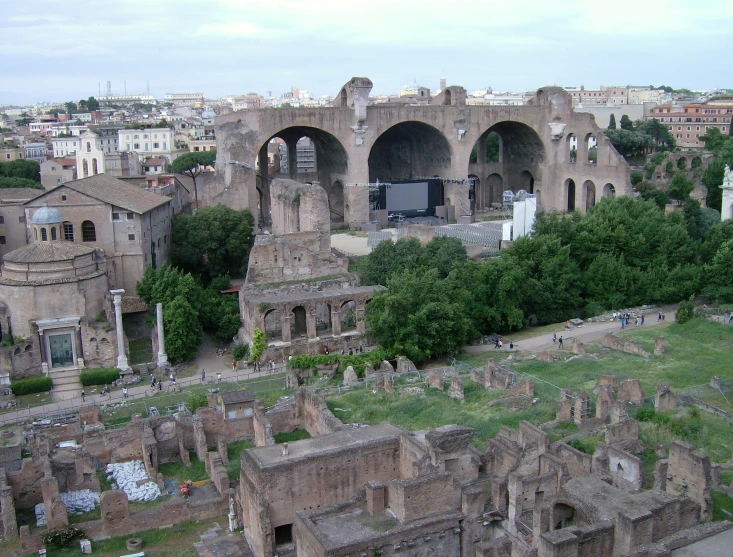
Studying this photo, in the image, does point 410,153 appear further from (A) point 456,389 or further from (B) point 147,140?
(B) point 147,140

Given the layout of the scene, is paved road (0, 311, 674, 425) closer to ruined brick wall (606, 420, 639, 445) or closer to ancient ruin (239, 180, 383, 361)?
ancient ruin (239, 180, 383, 361)

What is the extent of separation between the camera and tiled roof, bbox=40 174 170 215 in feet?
121

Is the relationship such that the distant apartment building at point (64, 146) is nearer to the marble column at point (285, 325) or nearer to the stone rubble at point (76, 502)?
the marble column at point (285, 325)

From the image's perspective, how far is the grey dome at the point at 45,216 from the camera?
33531mm

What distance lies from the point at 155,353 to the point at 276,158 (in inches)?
1559

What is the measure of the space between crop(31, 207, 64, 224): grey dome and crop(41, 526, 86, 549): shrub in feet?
57.6

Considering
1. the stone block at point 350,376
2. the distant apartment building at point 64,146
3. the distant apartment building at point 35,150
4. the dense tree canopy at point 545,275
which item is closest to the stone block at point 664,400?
the dense tree canopy at point 545,275

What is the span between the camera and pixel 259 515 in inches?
659

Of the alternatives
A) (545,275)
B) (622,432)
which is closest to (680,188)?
(545,275)

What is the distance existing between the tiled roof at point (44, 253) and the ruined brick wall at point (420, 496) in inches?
852

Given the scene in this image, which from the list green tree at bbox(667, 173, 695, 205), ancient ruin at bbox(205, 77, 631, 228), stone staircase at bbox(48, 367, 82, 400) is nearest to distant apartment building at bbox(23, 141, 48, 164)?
ancient ruin at bbox(205, 77, 631, 228)

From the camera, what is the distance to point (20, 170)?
63688mm

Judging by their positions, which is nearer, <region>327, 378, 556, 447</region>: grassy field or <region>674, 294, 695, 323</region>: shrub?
<region>327, 378, 556, 447</region>: grassy field

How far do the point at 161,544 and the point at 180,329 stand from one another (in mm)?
13775
